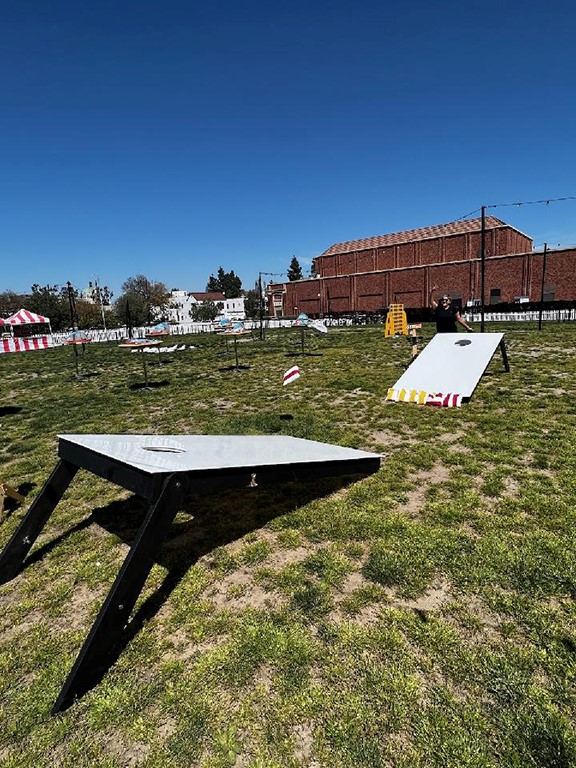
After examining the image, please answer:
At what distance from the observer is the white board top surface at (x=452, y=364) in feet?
28.3

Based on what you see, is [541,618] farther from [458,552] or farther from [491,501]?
[491,501]

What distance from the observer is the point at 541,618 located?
2.67 meters

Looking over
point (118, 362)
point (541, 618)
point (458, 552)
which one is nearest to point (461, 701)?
point (541, 618)

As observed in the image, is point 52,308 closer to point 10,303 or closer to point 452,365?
point 10,303

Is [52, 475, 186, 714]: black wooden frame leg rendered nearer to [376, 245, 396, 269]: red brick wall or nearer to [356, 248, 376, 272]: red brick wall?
[376, 245, 396, 269]: red brick wall

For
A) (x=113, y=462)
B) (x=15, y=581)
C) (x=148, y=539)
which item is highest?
(x=113, y=462)

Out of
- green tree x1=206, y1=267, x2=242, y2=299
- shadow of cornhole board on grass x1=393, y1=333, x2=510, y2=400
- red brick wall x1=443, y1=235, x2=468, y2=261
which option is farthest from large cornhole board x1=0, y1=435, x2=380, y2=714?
green tree x1=206, y1=267, x2=242, y2=299

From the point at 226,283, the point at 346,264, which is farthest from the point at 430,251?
the point at 226,283

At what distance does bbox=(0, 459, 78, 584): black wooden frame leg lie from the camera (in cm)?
341

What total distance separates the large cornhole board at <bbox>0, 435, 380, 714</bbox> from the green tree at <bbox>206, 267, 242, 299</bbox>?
154469 mm

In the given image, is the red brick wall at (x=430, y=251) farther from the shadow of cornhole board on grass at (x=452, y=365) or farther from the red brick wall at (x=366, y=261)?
the shadow of cornhole board on grass at (x=452, y=365)

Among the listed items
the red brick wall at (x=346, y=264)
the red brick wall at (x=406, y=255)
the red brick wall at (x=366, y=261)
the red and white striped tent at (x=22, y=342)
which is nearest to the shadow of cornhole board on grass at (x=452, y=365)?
the red and white striped tent at (x=22, y=342)

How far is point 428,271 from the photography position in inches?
2208

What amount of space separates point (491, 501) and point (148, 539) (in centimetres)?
342
